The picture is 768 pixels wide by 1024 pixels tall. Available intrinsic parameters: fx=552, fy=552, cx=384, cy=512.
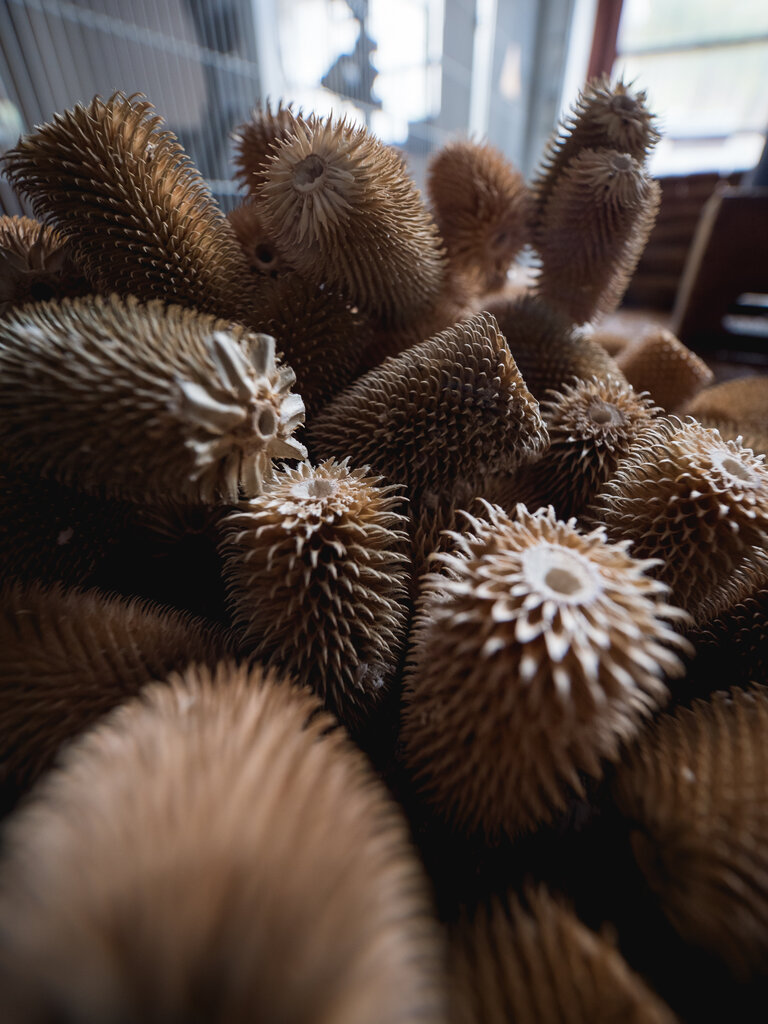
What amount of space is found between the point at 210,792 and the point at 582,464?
542 millimetres

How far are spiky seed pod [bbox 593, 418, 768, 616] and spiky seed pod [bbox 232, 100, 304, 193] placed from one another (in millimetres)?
640

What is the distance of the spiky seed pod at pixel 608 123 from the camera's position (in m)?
0.75

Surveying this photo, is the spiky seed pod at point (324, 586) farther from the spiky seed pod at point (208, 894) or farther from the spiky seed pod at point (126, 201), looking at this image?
the spiky seed pod at point (126, 201)

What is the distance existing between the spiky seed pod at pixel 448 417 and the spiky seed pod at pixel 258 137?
39cm

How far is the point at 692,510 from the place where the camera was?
0.54 meters

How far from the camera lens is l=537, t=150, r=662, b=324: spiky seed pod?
725mm

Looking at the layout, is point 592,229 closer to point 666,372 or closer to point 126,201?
point 666,372

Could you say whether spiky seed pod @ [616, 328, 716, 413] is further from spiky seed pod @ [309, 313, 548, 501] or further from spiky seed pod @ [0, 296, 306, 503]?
spiky seed pod @ [0, 296, 306, 503]

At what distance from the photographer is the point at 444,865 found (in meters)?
0.49

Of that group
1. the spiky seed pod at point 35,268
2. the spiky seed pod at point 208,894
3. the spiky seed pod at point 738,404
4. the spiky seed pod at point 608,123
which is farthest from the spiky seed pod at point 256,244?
the spiky seed pod at point 738,404

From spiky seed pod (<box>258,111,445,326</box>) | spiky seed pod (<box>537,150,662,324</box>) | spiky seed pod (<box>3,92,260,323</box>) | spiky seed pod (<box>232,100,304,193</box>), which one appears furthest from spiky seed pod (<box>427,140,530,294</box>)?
spiky seed pod (<box>3,92,260,323</box>)

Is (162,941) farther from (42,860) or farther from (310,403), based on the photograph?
(310,403)

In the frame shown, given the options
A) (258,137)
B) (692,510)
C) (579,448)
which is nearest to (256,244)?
(258,137)

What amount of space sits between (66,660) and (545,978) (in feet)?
1.40
